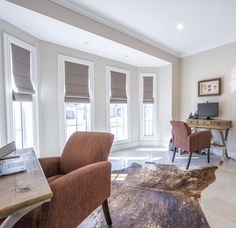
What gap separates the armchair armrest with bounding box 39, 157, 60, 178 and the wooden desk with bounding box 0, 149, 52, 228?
0.55 meters

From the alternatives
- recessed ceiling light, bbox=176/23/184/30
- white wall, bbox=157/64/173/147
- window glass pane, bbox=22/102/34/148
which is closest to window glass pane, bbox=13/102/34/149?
window glass pane, bbox=22/102/34/148

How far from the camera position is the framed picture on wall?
3.74m

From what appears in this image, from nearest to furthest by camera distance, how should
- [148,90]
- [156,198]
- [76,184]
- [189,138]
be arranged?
[76,184], [156,198], [189,138], [148,90]

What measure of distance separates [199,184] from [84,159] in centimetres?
175

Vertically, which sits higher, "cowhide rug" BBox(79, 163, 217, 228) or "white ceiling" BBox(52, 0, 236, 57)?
"white ceiling" BBox(52, 0, 236, 57)

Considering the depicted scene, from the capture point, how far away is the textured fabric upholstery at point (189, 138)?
3.01 metres

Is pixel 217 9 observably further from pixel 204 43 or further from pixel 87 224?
pixel 87 224

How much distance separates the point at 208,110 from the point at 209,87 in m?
0.55

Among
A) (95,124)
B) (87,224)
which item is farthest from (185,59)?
(87,224)

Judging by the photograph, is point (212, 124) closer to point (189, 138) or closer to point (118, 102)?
point (189, 138)

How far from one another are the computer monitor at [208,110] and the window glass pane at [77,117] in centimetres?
255

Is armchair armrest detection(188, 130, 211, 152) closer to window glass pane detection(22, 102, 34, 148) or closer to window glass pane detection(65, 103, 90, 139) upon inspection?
window glass pane detection(65, 103, 90, 139)

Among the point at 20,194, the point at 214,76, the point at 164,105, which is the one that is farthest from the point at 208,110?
the point at 20,194

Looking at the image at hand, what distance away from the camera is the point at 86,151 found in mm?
1739
